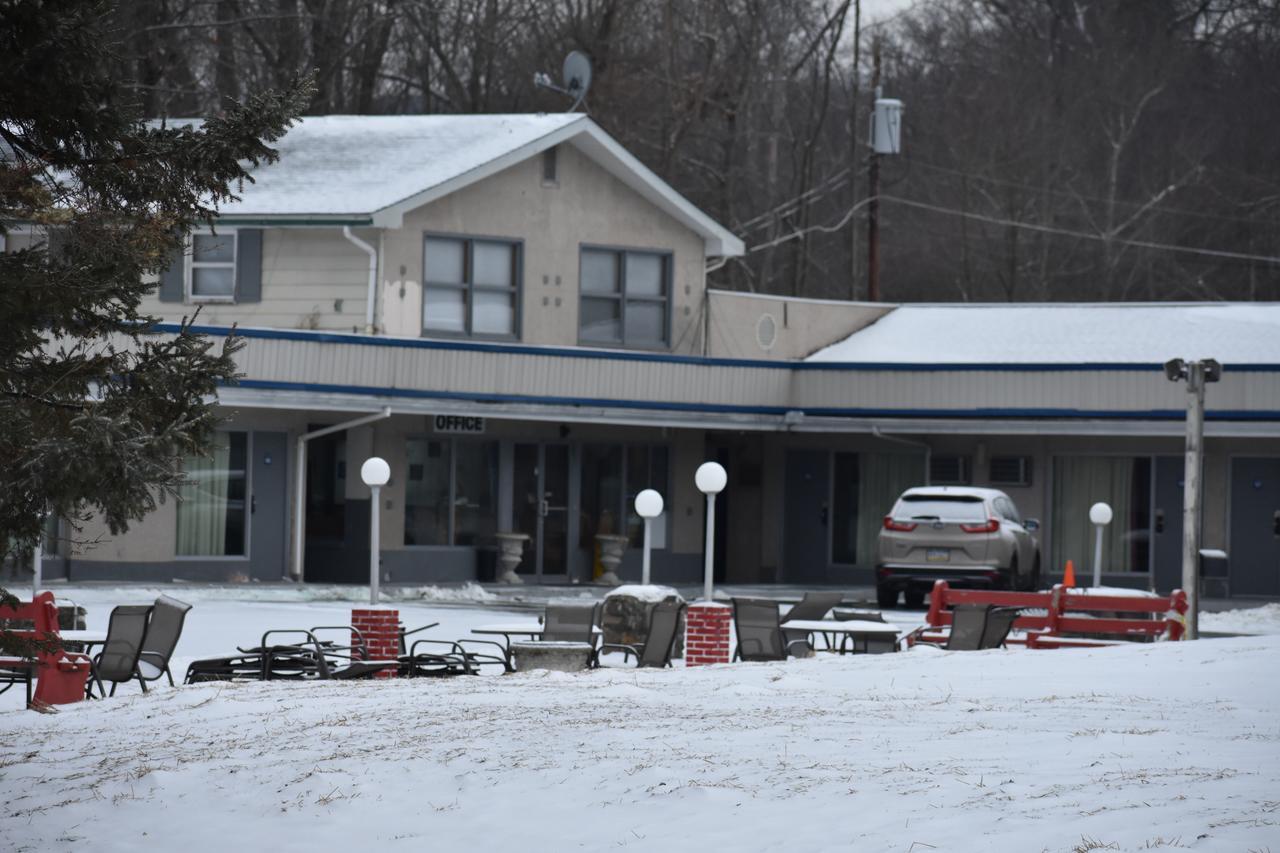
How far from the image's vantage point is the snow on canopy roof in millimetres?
34531

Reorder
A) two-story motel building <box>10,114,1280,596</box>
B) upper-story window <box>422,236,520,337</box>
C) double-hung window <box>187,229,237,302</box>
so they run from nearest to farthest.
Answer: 1. two-story motel building <box>10,114,1280,596</box>
2. double-hung window <box>187,229,237,302</box>
3. upper-story window <box>422,236,520,337</box>

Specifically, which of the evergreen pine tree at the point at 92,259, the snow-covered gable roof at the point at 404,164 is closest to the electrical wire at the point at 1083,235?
the snow-covered gable roof at the point at 404,164

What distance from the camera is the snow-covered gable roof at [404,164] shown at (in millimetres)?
30500

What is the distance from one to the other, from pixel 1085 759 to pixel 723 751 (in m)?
1.99

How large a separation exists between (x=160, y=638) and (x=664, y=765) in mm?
6848

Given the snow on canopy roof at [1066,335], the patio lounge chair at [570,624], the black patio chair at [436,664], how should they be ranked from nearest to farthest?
the black patio chair at [436,664] → the patio lounge chair at [570,624] → the snow on canopy roof at [1066,335]

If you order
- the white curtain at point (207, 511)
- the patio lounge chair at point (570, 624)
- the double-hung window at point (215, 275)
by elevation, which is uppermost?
the double-hung window at point (215, 275)

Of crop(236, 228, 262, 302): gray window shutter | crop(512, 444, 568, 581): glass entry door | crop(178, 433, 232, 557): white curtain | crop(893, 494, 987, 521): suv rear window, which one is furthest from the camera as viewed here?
crop(512, 444, 568, 581): glass entry door

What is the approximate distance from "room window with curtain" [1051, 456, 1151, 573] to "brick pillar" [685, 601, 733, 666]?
53.3 ft

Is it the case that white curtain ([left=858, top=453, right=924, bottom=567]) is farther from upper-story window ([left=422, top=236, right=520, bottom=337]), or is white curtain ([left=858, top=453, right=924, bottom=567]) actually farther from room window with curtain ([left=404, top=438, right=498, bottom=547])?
upper-story window ([left=422, top=236, right=520, bottom=337])

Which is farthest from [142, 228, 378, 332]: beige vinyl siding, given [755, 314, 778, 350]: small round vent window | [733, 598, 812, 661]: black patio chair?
[733, 598, 812, 661]: black patio chair

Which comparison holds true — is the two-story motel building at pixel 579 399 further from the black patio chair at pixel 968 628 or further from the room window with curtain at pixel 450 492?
the black patio chair at pixel 968 628

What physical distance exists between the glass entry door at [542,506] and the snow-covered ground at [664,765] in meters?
17.2

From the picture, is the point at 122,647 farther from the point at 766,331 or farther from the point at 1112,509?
the point at 1112,509
